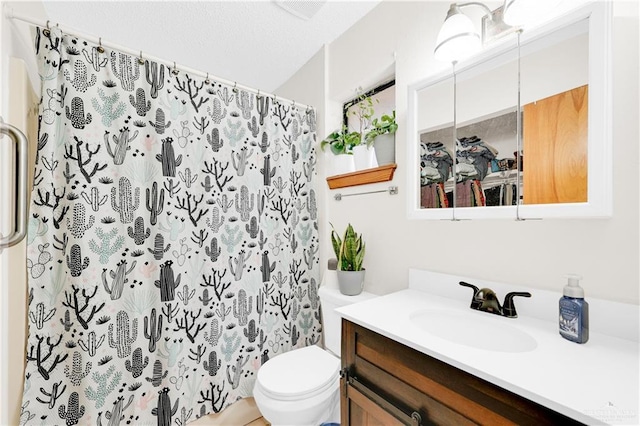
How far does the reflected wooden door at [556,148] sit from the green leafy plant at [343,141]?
954 millimetres

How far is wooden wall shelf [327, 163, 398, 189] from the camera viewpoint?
4.77 feet

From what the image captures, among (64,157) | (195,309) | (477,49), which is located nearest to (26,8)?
(64,157)

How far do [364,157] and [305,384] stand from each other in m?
1.26

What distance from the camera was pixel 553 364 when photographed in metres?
0.64

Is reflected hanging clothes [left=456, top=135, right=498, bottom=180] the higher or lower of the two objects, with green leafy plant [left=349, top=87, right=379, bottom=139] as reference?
lower

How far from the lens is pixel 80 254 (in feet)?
3.89

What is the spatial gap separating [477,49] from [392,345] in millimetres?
1156

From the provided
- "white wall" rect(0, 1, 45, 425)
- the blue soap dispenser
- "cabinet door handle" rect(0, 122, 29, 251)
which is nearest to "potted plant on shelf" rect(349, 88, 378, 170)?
the blue soap dispenser

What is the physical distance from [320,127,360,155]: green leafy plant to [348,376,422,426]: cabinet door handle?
1.31 m

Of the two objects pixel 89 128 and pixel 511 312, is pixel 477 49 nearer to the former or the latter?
pixel 511 312

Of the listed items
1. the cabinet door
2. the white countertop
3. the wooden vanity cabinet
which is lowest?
the cabinet door

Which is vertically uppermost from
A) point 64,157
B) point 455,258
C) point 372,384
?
point 64,157

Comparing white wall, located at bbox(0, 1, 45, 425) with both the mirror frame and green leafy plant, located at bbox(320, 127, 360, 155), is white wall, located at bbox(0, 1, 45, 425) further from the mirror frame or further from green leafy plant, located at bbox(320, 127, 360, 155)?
the mirror frame

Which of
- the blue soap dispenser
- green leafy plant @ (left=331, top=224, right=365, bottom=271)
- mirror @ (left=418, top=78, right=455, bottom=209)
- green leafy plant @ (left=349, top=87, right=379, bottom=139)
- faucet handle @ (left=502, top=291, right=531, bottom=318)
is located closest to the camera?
the blue soap dispenser
